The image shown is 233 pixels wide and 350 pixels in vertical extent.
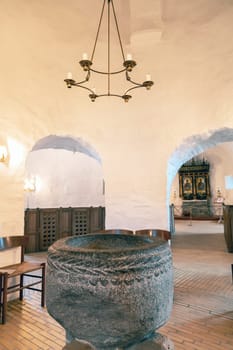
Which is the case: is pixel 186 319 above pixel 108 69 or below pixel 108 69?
below

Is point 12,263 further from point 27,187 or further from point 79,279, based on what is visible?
point 27,187

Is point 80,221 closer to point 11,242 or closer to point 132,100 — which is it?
point 11,242

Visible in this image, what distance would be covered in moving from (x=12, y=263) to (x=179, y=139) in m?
3.04

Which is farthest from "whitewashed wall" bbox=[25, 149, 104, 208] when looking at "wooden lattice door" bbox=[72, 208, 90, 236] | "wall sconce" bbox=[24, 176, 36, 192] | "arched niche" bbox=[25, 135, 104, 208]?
"wooden lattice door" bbox=[72, 208, 90, 236]

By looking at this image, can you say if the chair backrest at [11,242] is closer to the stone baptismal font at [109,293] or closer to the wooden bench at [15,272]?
the wooden bench at [15,272]

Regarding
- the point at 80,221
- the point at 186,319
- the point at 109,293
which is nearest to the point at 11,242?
the point at 186,319

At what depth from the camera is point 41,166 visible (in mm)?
7164

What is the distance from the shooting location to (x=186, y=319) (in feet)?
7.78

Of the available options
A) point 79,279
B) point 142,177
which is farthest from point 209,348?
point 142,177

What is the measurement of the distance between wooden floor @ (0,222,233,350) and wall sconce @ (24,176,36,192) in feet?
12.8

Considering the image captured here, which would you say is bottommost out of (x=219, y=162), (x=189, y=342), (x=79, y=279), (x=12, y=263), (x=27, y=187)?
(x=189, y=342)

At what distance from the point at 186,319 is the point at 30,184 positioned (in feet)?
18.1

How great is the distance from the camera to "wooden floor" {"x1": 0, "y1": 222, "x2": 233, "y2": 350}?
6.56ft

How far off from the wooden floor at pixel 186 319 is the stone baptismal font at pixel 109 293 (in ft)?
3.64
